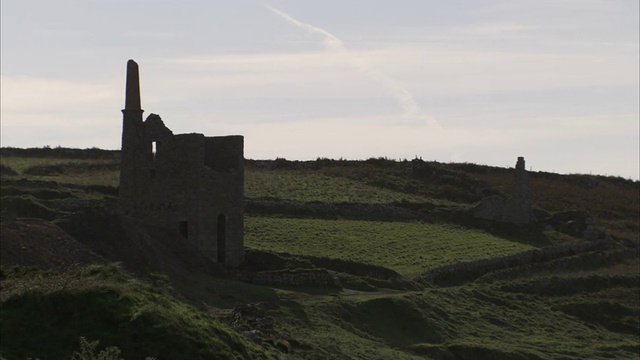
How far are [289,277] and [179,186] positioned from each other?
194 inches

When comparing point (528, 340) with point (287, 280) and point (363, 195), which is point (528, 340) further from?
point (363, 195)

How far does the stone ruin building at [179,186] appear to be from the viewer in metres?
46.4

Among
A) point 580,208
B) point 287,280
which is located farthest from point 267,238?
point 580,208

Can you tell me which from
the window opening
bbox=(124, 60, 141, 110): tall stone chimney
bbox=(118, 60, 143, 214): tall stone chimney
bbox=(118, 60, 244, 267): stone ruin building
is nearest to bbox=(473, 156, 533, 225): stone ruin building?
bbox=(118, 60, 244, 267): stone ruin building

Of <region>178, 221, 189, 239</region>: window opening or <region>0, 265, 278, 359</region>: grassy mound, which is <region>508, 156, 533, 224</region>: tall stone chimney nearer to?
<region>178, 221, 189, 239</region>: window opening

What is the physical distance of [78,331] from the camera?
30.0 meters

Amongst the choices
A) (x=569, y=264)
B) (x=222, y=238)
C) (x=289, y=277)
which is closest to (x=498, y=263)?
(x=569, y=264)

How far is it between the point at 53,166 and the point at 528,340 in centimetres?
3891

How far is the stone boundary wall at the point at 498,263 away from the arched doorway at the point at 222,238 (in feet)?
24.8

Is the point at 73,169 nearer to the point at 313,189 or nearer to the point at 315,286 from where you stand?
the point at 313,189

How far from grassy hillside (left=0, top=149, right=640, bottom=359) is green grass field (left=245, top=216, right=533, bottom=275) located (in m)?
0.14

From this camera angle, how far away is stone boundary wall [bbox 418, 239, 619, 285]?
52.0m

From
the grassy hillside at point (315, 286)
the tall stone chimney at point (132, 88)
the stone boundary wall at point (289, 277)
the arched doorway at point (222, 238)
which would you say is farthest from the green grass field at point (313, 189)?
the stone boundary wall at point (289, 277)

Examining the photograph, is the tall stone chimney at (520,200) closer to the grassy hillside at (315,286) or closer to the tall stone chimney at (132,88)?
the grassy hillside at (315,286)
